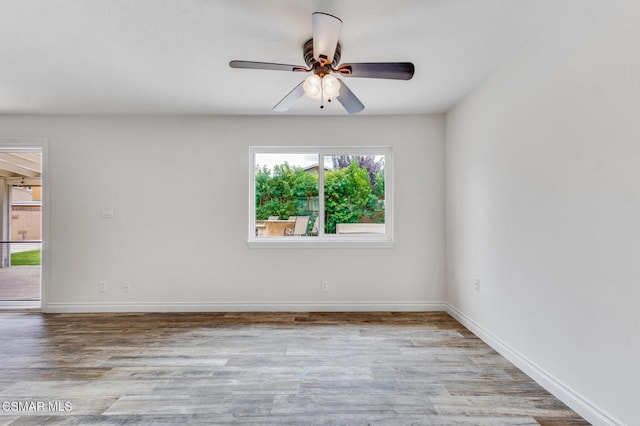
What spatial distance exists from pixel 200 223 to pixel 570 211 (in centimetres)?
334

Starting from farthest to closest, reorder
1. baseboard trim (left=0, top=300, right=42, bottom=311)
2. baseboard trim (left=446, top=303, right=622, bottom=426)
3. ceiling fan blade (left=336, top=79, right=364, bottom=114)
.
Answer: baseboard trim (left=0, top=300, right=42, bottom=311) → ceiling fan blade (left=336, top=79, right=364, bottom=114) → baseboard trim (left=446, top=303, right=622, bottom=426)

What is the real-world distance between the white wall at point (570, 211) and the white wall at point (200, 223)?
886 millimetres

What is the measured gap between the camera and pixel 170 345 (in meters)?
2.69

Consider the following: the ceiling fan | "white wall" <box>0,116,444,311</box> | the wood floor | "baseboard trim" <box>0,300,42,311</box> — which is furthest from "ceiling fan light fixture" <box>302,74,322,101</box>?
"baseboard trim" <box>0,300,42,311</box>

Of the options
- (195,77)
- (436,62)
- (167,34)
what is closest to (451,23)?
(436,62)

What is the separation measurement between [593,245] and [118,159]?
4.29 metres

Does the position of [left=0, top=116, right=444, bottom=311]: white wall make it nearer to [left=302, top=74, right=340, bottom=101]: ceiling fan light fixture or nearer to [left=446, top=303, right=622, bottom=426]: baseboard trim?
[left=446, top=303, right=622, bottom=426]: baseboard trim

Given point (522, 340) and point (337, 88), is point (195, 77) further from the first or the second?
point (522, 340)

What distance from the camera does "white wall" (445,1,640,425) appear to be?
4.94 feet

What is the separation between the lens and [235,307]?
11.8 feet

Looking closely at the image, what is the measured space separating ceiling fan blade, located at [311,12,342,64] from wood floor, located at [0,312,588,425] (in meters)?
2.03

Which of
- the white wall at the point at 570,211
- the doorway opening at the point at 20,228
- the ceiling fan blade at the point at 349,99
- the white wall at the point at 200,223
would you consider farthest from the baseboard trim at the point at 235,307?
the ceiling fan blade at the point at 349,99

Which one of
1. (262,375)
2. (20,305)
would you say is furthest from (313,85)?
(20,305)

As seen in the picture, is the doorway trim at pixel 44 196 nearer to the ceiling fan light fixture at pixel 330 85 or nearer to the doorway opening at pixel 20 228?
the doorway opening at pixel 20 228
